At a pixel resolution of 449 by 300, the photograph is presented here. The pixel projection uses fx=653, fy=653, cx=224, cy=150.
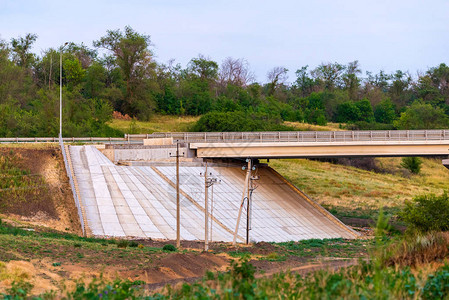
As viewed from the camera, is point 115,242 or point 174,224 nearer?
point 115,242

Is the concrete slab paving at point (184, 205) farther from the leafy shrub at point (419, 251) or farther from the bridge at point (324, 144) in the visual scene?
the leafy shrub at point (419, 251)

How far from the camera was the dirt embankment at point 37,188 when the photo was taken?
4231 cm

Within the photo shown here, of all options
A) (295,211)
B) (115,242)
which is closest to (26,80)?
(295,211)

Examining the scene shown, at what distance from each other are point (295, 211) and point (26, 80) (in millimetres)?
62890

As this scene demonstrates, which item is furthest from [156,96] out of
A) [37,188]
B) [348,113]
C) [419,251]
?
[419,251]

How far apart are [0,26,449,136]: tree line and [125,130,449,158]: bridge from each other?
997 inches

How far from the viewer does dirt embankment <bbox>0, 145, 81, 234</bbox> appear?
4231cm

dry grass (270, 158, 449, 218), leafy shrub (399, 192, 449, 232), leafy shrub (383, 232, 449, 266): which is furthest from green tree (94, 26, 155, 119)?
leafy shrub (383, 232, 449, 266)

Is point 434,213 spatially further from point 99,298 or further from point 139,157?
point 99,298

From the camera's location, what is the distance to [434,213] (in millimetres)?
44844

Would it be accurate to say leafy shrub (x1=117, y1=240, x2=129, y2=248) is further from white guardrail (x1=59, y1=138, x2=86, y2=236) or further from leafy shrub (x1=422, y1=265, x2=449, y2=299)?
leafy shrub (x1=422, y1=265, x2=449, y2=299)

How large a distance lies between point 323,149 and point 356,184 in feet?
91.0

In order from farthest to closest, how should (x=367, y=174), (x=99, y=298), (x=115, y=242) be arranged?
(x=367, y=174) → (x=115, y=242) → (x=99, y=298)

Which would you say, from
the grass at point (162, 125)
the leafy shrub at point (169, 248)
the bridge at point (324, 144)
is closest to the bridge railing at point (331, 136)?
the bridge at point (324, 144)
